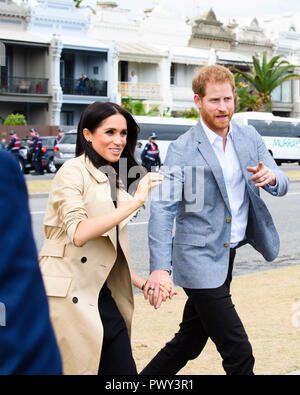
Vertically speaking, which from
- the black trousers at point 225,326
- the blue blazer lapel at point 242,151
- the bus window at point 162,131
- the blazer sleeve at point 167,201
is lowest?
the black trousers at point 225,326

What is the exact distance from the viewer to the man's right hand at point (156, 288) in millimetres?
3850

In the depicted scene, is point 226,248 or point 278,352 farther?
point 278,352

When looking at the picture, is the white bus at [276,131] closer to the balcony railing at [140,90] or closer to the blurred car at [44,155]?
the blurred car at [44,155]

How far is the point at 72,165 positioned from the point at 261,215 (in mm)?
1140

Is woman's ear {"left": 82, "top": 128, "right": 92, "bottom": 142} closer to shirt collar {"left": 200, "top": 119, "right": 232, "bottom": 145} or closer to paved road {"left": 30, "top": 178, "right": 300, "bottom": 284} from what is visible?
shirt collar {"left": 200, "top": 119, "right": 232, "bottom": 145}

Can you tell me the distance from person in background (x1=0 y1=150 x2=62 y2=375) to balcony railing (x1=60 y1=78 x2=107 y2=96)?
44239 millimetres

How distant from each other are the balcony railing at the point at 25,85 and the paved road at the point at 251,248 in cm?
2511

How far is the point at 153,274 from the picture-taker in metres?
3.98

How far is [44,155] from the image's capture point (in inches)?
1150

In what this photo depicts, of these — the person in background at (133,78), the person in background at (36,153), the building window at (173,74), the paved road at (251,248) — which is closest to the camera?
the paved road at (251,248)

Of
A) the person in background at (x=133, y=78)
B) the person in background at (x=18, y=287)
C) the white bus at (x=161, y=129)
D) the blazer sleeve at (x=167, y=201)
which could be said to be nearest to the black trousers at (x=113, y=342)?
the blazer sleeve at (x=167, y=201)

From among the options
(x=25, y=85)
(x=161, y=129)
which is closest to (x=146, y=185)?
(x=161, y=129)
